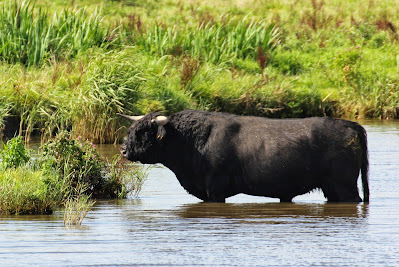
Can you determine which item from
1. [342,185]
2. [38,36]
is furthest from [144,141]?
[38,36]

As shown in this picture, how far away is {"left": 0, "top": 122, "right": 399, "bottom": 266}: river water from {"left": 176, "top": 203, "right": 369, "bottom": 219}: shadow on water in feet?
0.03

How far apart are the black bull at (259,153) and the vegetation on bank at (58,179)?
583 millimetres

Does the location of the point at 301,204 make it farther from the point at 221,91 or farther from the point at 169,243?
the point at 221,91

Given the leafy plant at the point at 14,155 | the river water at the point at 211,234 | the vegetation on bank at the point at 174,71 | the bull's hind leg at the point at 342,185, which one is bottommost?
the river water at the point at 211,234

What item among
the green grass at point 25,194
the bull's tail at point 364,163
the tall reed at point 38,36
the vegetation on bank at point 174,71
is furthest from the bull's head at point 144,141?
the tall reed at point 38,36

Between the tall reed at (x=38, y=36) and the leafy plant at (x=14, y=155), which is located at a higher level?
the tall reed at (x=38, y=36)

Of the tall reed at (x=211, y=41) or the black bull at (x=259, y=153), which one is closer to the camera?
the black bull at (x=259, y=153)

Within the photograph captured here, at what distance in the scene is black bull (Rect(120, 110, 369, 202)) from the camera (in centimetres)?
1069

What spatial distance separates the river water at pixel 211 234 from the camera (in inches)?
284

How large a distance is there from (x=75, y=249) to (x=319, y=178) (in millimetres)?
3990

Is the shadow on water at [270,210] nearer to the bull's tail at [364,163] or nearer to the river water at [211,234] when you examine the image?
the river water at [211,234]

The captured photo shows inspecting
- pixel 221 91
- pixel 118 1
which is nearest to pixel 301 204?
pixel 221 91

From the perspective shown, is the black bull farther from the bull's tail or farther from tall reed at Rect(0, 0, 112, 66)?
tall reed at Rect(0, 0, 112, 66)

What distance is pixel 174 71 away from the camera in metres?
23.3
